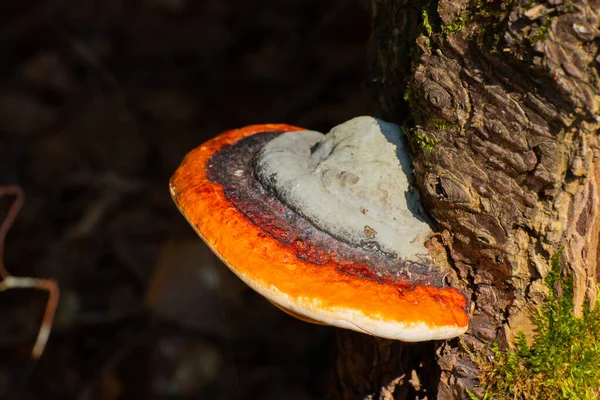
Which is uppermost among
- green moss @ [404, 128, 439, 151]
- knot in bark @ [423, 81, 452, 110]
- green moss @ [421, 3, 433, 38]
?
green moss @ [421, 3, 433, 38]

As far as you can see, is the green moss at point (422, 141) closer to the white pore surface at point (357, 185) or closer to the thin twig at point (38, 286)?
the white pore surface at point (357, 185)

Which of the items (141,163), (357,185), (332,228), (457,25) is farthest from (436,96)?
(141,163)

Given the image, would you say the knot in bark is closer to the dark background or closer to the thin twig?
the dark background

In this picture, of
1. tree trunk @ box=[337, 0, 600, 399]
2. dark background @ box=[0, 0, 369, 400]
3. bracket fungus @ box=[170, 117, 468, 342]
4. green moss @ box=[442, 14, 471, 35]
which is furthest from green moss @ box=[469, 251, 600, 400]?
dark background @ box=[0, 0, 369, 400]

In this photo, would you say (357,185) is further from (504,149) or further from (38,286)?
(38,286)

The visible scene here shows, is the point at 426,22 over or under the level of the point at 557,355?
over

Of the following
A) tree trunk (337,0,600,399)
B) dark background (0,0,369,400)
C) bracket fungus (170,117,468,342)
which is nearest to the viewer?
tree trunk (337,0,600,399)

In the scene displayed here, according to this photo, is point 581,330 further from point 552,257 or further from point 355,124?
point 355,124
